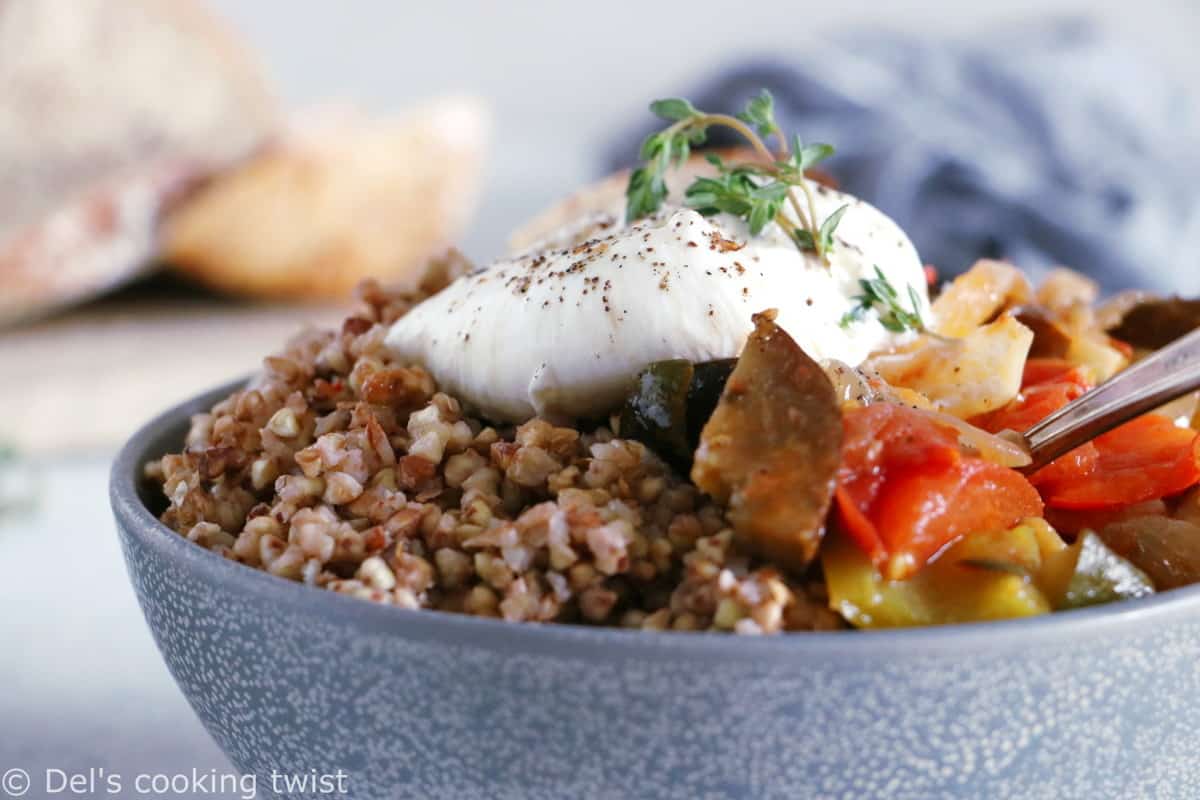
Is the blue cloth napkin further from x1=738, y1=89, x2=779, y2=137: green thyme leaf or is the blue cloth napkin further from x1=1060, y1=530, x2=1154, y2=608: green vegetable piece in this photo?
x1=1060, y1=530, x2=1154, y2=608: green vegetable piece

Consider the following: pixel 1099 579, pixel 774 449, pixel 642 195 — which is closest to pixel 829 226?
pixel 642 195

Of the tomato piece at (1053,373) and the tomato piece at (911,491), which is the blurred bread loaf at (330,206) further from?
the tomato piece at (911,491)

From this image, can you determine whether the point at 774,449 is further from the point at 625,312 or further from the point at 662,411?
the point at 625,312

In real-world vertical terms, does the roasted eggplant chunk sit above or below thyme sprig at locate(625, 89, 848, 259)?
below

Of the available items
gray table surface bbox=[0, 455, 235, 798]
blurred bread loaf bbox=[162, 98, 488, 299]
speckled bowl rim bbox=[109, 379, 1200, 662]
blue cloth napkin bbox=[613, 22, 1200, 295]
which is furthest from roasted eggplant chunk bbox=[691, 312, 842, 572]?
blurred bread loaf bbox=[162, 98, 488, 299]

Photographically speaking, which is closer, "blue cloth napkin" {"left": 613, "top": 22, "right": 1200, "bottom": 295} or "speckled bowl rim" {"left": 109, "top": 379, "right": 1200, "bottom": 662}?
"speckled bowl rim" {"left": 109, "top": 379, "right": 1200, "bottom": 662}

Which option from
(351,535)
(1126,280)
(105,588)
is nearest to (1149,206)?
(1126,280)
